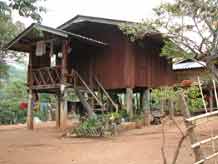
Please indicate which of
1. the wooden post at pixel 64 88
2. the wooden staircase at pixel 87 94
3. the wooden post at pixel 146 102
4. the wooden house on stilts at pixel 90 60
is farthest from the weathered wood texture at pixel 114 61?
the wooden post at pixel 64 88

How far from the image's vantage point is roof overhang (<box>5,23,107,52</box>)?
14.2m

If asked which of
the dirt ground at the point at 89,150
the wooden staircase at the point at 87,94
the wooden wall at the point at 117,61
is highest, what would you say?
the wooden wall at the point at 117,61

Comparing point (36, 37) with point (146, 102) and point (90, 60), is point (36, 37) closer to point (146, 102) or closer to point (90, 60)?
point (90, 60)

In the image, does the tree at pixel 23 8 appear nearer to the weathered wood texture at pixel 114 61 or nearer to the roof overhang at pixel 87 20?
the roof overhang at pixel 87 20

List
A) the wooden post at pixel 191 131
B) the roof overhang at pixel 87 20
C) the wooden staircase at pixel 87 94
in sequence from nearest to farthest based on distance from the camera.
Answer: the wooden post at pixel 191 131 < the roof overhang at pixel 87 20 < the wooden staircase at pixel 87 94

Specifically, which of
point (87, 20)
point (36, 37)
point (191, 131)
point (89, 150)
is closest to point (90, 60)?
point (87, 20)

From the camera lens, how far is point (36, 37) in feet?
52.3

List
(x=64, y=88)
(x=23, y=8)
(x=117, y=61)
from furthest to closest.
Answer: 1. (x=117, y=61)
2. (x=64, y=88)
3. (x=23, y=8)

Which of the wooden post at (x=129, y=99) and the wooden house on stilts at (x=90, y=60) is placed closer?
the wooden house on stilts at (x=90, y=60)

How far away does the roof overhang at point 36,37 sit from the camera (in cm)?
1421

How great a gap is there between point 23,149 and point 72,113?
1296 centimetres

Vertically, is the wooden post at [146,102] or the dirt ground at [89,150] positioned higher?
the wooden post at [146,102]

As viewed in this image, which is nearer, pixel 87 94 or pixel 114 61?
pixel 114 61

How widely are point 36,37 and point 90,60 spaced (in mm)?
2745
